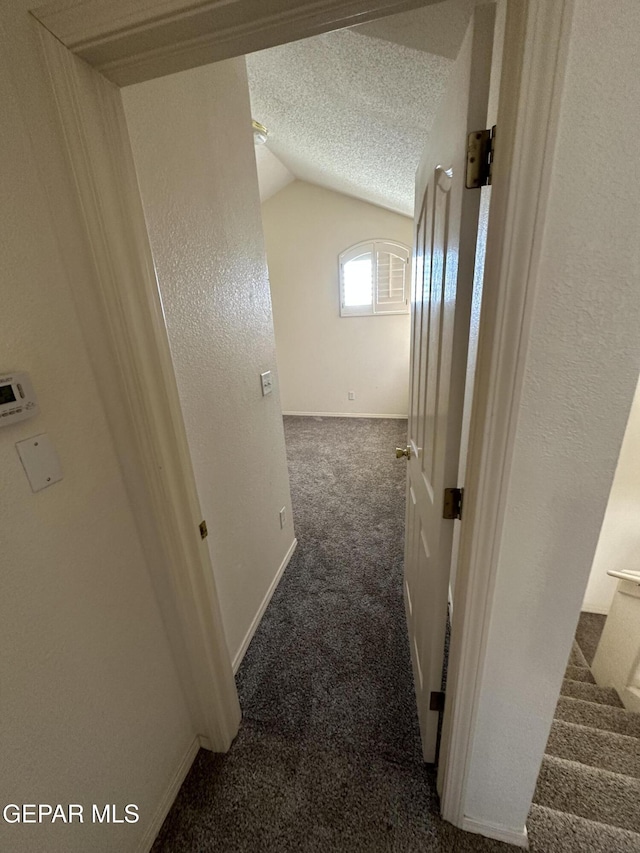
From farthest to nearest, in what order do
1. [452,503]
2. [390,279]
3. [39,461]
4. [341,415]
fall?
1. [341,415]
2. [390,279]
3. [452,503]
4. [39,461]

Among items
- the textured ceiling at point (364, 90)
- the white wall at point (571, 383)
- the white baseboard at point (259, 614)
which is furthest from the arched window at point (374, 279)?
the white wall at point (571, 383)

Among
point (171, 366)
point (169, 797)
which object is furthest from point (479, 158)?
point (169, 797)

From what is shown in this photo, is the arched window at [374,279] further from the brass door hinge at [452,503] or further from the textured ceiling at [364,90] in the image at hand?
the brass door hinge at [452,503]

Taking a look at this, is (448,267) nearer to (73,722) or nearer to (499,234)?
(499,234)

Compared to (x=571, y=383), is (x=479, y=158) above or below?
above

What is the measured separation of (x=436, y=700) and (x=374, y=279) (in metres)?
4.25

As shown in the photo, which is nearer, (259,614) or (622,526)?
(259,614)

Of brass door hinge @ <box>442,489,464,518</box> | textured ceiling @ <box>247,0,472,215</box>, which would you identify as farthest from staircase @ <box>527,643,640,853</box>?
Answer: textured ceiling @ <box>247,0,472,215</box>

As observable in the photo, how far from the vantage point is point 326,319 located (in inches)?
179

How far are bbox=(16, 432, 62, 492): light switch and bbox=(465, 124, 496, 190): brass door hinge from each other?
0.99 m

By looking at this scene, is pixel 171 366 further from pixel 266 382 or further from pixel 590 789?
pixel 590 789

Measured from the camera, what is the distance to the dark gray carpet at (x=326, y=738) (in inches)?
38.4

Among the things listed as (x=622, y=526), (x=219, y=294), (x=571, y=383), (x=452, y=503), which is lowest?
(x=622, y=526)

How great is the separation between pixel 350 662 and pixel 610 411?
4.79 ft
